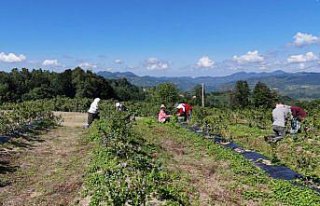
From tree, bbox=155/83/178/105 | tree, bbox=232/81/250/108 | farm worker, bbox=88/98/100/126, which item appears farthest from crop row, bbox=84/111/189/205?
tree, bbox=232/81/250/108

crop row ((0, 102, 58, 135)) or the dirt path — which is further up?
crop row ((0, 102, 58, 135))

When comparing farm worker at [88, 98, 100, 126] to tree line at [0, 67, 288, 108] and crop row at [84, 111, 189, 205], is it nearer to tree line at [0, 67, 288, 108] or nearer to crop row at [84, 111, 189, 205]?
crop row at [84, 111, 189, 205]

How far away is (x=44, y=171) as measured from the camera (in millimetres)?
11047

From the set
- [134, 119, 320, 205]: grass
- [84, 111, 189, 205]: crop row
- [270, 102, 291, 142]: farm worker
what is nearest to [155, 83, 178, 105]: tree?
[270, 102, 291, 142]: farm worker

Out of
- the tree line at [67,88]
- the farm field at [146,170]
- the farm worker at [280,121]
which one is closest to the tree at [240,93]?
the tree line at [67,88]

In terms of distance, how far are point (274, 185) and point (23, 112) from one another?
1568 cm

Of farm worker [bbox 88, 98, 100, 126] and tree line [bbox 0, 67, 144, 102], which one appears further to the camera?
tree line [bbox 0, 67, 144, 102]

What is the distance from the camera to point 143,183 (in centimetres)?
747

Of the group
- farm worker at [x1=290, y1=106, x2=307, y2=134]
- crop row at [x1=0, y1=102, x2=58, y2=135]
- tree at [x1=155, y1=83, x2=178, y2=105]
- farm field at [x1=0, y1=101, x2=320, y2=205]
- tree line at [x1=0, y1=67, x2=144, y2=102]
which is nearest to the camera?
farm field at [x1=0, y1=101, x2=320, y2=205]

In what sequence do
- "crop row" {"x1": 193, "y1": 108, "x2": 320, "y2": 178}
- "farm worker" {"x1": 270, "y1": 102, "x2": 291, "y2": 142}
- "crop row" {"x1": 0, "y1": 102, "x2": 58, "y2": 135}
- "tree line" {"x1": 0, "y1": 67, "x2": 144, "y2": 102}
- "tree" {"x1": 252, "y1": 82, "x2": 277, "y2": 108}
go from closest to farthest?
"crop row" {"x1": 193, "y1": 108, "x2": 320, "y2": 178} → "farm worker" {"x1": 270, "y1": 102, "x2": 291, "y2": 142} → "crop row" {"x1": 0, "y1": 102, "x2": 58, "y2": 135} → "tree" {"x1": 252, "y1": 82, "x2": 277, "y2": 108} → "tree line" {"x1": 0, "y1": 67, "x2": 144, "y2": 102}

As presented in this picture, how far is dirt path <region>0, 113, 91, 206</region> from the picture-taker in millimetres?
8414

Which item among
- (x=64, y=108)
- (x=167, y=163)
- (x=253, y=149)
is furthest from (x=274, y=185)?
(x=64, y=108)

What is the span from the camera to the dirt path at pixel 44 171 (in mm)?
8414

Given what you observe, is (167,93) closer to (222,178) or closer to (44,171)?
(44,171)
